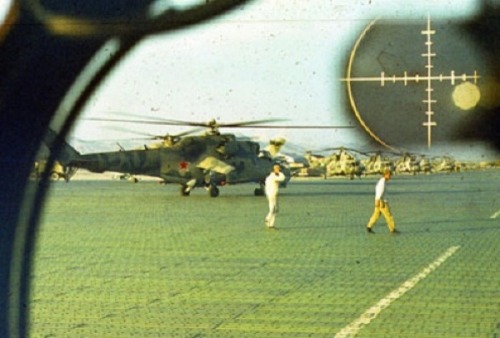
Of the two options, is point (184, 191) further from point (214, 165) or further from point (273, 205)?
point (273, 205)

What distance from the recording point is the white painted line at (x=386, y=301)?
24.9ft

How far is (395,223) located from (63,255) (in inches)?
44.5

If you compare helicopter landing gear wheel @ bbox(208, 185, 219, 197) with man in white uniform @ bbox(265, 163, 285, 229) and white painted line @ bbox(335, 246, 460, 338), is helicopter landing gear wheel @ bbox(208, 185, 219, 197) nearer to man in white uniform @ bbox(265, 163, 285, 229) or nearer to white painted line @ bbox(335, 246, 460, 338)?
man in white uniform @ bbox(265, 163, 285, 229)

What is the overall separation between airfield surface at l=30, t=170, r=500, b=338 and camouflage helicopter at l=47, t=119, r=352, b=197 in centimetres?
8

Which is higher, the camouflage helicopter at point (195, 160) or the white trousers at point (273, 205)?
the camouflage helicopter at point (195, 160)

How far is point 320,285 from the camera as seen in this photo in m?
7.48

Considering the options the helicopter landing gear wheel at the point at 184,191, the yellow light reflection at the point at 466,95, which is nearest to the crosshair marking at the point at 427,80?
the yellow light reflection at the point at 466,95

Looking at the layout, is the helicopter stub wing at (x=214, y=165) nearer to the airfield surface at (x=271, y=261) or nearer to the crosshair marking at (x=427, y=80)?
the airfield surface at (x=271, y=261)

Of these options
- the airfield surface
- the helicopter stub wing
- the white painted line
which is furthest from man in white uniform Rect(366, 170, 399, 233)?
the helicopter stub wing

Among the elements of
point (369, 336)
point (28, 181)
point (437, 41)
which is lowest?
point (369, 336)

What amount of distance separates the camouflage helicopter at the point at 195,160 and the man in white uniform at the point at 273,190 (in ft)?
0.08

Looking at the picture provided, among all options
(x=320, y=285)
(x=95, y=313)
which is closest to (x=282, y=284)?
(x=320, y=285)

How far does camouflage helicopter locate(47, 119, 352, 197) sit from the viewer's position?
732 cm

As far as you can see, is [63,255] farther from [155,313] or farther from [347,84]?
[347,84]
